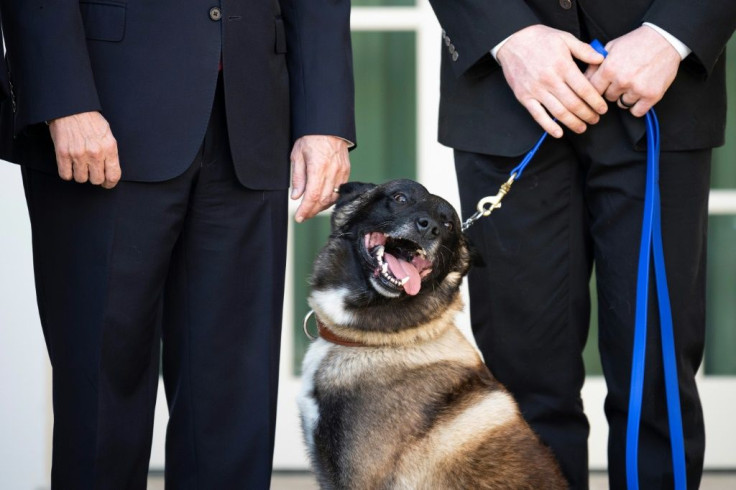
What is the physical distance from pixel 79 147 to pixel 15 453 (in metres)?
1.90

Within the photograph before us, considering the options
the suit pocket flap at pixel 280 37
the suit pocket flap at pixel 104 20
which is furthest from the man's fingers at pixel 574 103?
the suit pocket flap at pixel 104 20

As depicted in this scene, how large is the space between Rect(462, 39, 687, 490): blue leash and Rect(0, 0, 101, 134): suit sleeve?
3.50 ft

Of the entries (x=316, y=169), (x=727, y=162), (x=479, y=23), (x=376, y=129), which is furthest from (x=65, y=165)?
(x=727, y=162)

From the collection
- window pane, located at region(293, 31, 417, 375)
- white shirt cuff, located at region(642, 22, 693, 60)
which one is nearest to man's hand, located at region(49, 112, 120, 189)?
white shirt cuff, located at region(642, 22, 693, 60)

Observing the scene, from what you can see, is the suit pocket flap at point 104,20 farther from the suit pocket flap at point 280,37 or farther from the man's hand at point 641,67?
the man's hand at point 641,67

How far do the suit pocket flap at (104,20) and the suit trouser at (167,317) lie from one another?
257 millimetres

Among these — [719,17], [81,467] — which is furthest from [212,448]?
[719,17]

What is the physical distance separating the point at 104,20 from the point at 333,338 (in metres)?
0.90

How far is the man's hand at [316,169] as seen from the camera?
2186 millimetres

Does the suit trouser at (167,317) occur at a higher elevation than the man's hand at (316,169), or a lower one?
lower

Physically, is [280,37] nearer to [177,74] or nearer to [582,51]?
[177,74]

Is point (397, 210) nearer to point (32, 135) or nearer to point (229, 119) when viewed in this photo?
point (229, 119)

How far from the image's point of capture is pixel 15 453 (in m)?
3.36

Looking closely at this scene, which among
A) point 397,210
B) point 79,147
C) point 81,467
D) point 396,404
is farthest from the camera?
point 397,210
